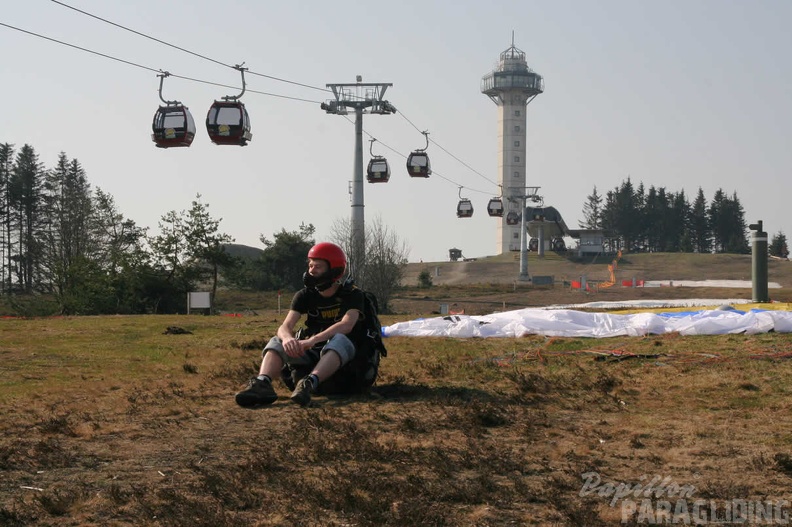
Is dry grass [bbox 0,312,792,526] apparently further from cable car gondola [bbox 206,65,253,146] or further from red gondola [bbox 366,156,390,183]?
red gondola [bbox 366,156,390,183]

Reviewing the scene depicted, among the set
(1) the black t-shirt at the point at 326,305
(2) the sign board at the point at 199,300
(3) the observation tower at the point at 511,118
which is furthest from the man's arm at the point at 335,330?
(3) the observation tower at the point at 511,118

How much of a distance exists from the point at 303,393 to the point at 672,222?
6225 inches

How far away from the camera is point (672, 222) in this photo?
521ft

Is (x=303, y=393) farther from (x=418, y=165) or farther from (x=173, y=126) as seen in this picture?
(x=418, y=165)

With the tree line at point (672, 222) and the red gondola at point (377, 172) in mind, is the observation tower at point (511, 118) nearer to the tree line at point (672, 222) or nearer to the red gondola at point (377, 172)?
the tree line at point (672, 222)

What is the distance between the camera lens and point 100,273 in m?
53.8

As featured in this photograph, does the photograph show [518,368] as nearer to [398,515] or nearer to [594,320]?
[594,320]

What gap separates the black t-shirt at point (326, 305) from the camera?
10.1 m

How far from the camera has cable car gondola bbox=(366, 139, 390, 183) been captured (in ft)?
151

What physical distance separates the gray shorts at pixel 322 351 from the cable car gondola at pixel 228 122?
1898 centimetres

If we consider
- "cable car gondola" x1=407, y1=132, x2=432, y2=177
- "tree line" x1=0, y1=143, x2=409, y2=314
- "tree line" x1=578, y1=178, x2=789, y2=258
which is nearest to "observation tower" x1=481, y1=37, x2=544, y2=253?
"tree line" x1=578, y1=178, x2=789, y2=258

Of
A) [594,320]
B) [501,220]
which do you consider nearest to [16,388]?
[594,320]

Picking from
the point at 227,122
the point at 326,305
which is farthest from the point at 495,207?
the point at 326,305

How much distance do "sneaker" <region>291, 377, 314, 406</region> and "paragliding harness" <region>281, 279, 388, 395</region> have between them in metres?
0.71
